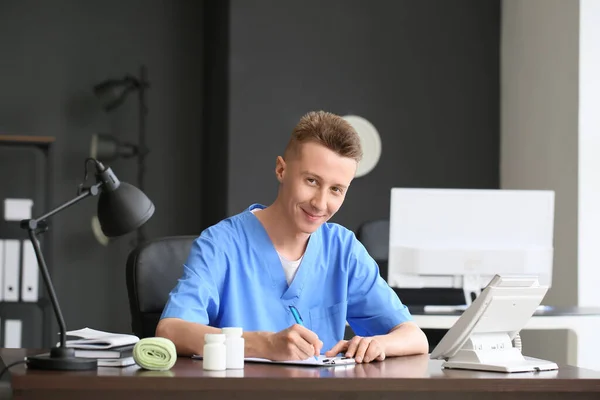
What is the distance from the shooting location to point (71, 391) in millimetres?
1486

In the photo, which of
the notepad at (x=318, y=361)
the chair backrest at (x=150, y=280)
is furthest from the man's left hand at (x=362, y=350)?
the chair backrest at (x=150, y=280)

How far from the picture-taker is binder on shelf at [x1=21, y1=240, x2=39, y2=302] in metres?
4.72

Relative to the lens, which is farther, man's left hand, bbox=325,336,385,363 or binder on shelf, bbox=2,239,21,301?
binder on shelf, bbox=2,239,21,301

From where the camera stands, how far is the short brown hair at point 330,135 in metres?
2.03

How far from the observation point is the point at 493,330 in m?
1.89

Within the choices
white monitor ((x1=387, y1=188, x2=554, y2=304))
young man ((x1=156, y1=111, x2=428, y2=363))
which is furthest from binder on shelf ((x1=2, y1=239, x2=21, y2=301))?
young man ((x1=156, y1=111, x2=428, y2=363))

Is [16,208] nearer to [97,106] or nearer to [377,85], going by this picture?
[97,106]

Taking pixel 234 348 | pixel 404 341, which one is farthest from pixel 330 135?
pixel 234 348

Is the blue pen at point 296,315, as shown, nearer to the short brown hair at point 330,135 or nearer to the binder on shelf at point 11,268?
the short brown hair at point 330,135

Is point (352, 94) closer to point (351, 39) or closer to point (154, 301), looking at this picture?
point (351, 39)

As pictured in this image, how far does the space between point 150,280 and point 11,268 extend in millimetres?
2533

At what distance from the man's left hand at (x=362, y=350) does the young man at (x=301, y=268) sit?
0.04m

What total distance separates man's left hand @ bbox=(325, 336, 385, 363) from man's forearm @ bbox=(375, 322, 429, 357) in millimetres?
43

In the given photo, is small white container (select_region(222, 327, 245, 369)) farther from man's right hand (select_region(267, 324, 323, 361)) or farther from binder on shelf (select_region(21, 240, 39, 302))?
binder on shelf (select_region(21, 240, 39, 302))
